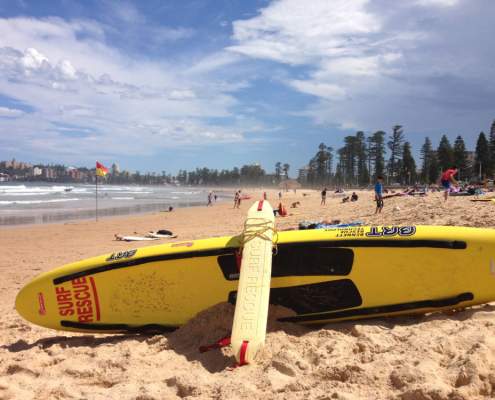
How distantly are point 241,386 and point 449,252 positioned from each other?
7.36 ft

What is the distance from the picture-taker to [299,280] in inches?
152

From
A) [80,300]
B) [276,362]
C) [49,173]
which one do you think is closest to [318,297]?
[276,362]

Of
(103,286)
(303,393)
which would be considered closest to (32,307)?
(103,286)

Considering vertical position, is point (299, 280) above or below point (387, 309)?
above

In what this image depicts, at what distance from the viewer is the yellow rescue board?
3.59 m

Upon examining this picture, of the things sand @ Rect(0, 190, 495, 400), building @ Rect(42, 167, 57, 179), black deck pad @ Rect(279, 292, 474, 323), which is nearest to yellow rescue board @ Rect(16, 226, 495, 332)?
black deck pad @ Rect(279, 292, 474, 323)

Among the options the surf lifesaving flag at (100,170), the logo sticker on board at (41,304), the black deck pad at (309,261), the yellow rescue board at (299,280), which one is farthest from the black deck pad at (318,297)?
the surf lifesaving flag at (100,170)

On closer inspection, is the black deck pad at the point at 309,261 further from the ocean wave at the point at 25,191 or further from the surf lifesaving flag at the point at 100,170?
the ocean wave at the point at 25,191

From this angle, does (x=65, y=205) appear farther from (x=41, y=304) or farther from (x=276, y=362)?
(x=276, y=362)

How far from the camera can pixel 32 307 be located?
14.3 feet

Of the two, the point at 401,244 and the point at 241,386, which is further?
the point at 401,244

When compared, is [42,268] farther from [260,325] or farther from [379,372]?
[379,372]

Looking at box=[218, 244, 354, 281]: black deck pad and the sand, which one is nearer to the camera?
the sand

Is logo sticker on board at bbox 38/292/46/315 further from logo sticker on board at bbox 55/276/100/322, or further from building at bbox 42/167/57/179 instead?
building at bbox 42/167/57/179
